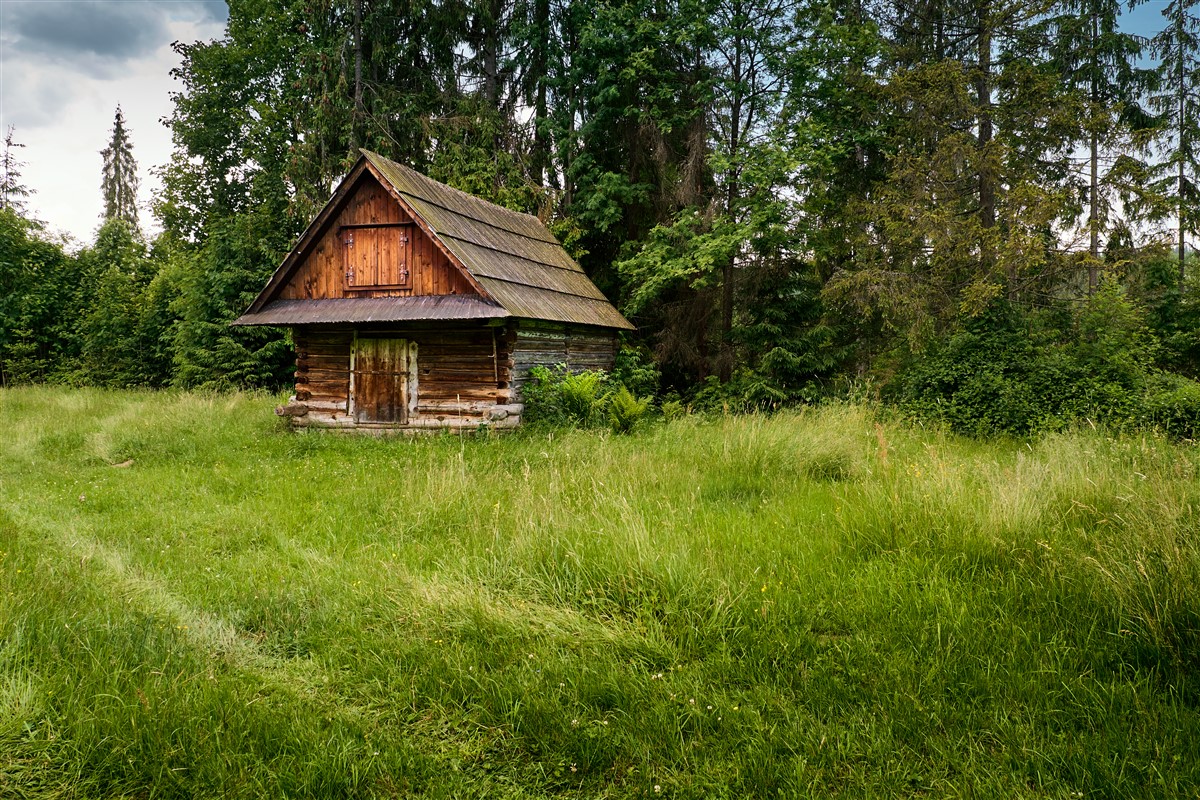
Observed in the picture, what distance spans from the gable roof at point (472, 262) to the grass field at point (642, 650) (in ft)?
22.9

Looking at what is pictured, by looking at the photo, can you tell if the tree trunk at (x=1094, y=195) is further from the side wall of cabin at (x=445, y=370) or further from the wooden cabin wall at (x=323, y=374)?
the wooden cabin wall at (x=323, y=374)

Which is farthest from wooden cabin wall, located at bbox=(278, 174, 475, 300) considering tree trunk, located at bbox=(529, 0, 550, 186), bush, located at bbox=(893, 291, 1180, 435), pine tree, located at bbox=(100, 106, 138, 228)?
pine tree, located at bbox=(100, 106, 138, 228)

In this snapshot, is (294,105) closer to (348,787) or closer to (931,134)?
(931,134)

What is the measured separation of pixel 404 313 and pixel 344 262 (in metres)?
2.41

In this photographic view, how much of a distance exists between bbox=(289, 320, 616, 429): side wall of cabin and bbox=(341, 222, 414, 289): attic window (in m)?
0.94

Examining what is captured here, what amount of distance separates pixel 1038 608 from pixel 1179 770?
1181mm

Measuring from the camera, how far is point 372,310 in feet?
42.6

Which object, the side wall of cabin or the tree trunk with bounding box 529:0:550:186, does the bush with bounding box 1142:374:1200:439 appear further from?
the tree trunk with bounding box 529:0:550:186

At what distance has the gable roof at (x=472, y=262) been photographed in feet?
41.0

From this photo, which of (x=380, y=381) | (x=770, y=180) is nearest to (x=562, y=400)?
(x=380, y=381)

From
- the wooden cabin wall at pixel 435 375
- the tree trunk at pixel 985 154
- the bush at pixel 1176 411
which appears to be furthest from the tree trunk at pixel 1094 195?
the wooden cabin wall at pixel 435 375

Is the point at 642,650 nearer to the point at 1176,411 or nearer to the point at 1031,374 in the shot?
the point at 1176,411

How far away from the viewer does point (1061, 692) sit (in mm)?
3107

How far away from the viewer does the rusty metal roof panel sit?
12.1 meters
